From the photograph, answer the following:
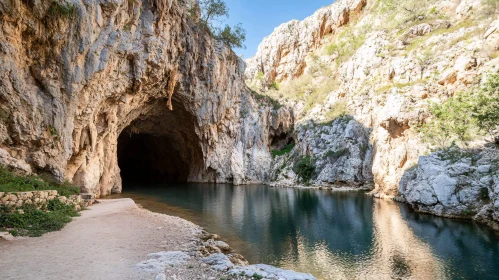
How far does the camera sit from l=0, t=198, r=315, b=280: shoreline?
261 inches

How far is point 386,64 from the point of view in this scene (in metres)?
38.3

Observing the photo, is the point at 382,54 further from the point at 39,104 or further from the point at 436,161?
the point at 39,104

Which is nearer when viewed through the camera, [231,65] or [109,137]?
[109,137]

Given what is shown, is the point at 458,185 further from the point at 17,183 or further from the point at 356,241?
the point at 17,183

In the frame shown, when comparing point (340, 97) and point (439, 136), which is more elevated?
point (340, 97)

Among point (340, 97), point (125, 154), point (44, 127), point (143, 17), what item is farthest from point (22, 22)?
point (340, 97)

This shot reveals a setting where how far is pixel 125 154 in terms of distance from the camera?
52.6 meters

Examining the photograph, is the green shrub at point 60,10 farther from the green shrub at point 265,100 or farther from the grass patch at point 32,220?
the green shrub at point 265,100

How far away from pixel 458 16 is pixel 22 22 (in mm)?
46722

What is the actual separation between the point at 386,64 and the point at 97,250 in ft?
134

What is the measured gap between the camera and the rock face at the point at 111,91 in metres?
14.5

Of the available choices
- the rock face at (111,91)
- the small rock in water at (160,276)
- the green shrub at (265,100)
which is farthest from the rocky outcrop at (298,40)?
the small rock in water at (160,276)

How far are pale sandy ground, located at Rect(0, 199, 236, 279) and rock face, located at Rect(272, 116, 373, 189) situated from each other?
Result: 98.9ft

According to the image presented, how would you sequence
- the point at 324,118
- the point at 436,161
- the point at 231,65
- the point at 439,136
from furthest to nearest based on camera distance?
the point at 324,118
the point at 231,65
the point at 439,136
the point at 436,161
